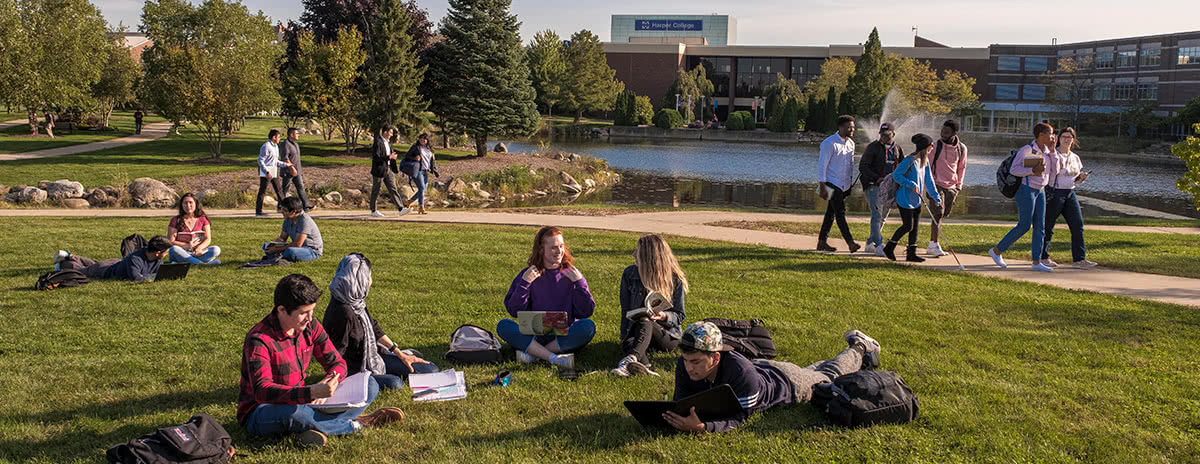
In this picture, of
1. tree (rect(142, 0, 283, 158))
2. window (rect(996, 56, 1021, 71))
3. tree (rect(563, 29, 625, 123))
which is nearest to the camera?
tree (rect(142, 0, 283, 158))

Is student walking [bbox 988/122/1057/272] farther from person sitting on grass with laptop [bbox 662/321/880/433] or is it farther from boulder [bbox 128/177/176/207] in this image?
→ boulder [bbox 128/177/176/207]

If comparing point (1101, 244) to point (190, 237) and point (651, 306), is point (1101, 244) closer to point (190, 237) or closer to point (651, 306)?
point (651, 306)

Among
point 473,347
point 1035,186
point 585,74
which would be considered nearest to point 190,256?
point 473,347

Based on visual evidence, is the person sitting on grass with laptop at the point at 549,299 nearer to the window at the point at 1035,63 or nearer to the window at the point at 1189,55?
the window at the point at 1189,55

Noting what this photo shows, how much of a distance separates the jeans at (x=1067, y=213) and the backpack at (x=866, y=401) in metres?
7.14

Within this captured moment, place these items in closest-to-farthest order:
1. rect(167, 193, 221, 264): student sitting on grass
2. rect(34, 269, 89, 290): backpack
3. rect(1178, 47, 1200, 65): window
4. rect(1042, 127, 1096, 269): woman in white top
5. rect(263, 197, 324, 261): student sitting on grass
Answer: rect(34, 269, 89, 290): backpack → rect(167, 193, 221, 264): student sitting on grass → rect(263, 197, 324, 261): student sitting on grass → rect(1042, 127, 1096, 269): woman in white top → rect(1178, 47, 1200, 65): window

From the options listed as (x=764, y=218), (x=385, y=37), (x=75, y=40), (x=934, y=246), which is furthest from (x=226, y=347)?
(x=75, y=40)

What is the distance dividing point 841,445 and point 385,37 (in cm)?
3050

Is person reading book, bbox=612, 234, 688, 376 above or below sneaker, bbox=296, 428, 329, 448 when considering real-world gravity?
above

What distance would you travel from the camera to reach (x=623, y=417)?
572 centimetres

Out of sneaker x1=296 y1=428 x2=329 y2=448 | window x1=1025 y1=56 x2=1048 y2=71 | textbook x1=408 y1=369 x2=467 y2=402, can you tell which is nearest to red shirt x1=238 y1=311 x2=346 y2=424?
sneaker x1=296 y1=428 x2=329 y2=448

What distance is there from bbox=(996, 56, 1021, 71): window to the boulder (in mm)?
92473

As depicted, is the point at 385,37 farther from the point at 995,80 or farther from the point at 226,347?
the point at 995,80

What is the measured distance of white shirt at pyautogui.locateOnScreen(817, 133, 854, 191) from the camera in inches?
483
